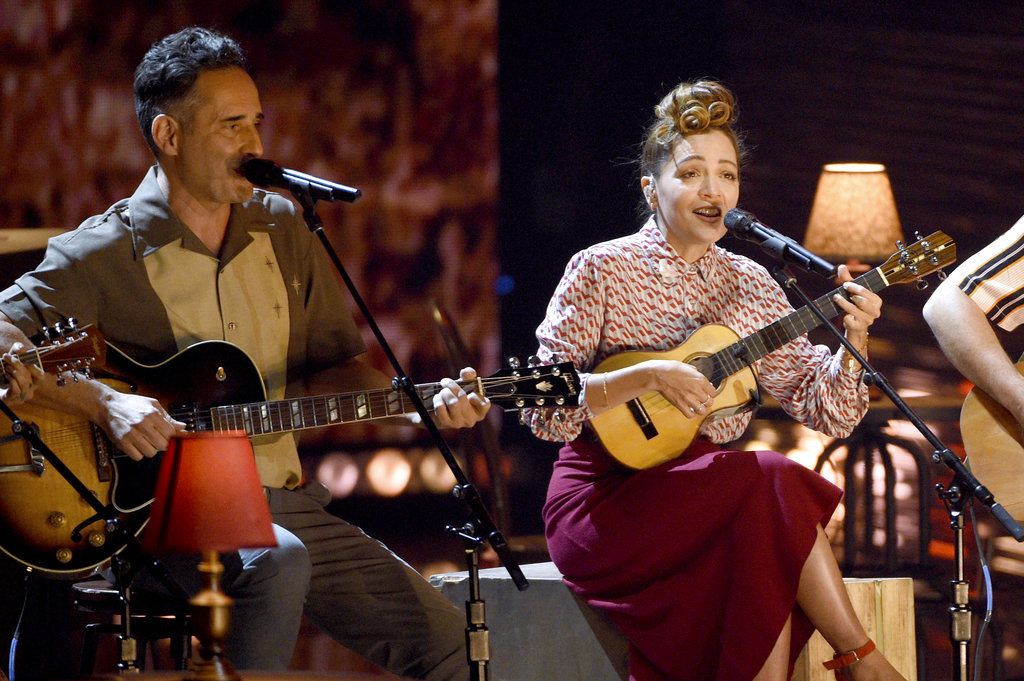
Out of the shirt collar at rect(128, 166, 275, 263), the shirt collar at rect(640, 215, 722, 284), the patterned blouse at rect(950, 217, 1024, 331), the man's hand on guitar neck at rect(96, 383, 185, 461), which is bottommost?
the man's hand on guitar neck at rect(96, 383, 185, 461)

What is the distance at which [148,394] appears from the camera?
10.1ft

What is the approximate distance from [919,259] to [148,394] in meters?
1.95

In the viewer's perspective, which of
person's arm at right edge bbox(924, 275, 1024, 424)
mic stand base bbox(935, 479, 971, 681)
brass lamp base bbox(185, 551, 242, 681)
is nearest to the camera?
brass lamp base bbox(185, 551, 242, 681)

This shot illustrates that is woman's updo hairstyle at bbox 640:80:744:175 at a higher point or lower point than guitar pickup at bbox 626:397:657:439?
higher

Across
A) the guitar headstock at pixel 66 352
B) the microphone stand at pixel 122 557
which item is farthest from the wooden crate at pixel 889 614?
the guitar headstock at pixel 66 352

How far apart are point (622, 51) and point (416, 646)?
291 cm

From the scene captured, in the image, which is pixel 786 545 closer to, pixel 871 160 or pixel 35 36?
pixel 871 160

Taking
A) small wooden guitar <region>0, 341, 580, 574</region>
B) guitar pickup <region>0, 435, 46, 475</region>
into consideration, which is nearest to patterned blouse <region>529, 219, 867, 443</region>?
small wooden guitar <region>0, 341, 580, 574</region>

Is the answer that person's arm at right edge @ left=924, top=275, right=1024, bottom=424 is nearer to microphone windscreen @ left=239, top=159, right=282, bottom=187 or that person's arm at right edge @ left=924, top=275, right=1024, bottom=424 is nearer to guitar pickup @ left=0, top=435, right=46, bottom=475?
microphone windscreen @ left=239, top=159, right=282, bottom=187

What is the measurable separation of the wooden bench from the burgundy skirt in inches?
4.1

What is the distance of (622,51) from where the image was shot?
17.0 feet

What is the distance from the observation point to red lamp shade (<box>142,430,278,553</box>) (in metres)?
2.04

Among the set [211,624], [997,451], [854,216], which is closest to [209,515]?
[211,624]

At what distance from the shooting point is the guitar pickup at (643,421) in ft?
10.9
